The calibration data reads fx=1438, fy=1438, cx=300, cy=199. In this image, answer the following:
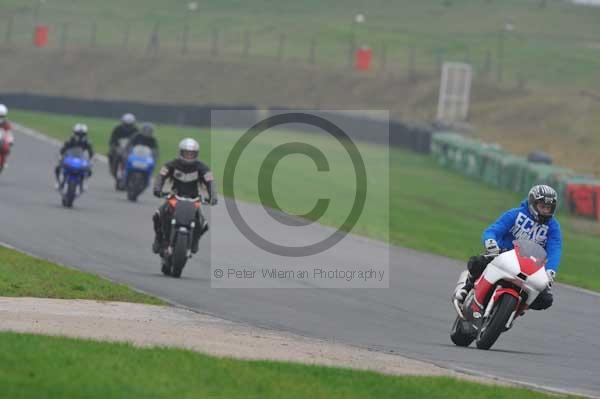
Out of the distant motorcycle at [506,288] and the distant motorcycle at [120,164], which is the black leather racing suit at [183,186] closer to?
the distant motorcycle at [506,288]

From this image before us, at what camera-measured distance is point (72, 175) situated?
85.4 feet

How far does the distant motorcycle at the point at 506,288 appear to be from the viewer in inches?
497

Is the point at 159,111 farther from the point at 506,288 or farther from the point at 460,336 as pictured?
the point at 506,288

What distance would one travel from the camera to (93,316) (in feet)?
42.8

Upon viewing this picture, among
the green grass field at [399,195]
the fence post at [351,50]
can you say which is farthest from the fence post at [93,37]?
the green grass field at [399,195]

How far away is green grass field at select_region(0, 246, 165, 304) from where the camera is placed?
14.8 metres

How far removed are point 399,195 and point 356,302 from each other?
1865 cm

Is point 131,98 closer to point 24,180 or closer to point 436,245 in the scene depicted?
point 24,180

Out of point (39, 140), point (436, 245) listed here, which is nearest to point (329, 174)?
point (39, 140)

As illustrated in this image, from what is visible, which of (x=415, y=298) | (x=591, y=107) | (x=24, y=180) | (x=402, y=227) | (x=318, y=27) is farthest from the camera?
(x=318, y=27)

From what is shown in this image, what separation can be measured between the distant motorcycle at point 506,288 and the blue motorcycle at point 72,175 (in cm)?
1392

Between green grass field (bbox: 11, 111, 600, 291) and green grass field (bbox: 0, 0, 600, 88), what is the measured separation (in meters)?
22.5

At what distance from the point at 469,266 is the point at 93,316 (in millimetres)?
3484

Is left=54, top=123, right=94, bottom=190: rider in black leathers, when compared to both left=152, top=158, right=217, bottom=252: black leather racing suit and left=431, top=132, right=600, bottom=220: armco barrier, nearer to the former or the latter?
left=152, top=158, right=217, bottom=252: black leather racing suit
